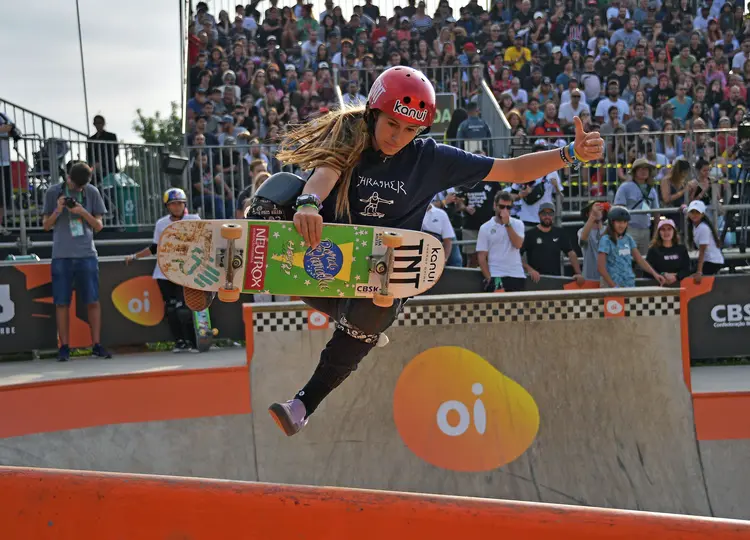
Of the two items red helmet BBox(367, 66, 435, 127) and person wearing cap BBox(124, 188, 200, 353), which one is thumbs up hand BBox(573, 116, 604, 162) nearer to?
red helmet BBox(367, 66, 435, 127)

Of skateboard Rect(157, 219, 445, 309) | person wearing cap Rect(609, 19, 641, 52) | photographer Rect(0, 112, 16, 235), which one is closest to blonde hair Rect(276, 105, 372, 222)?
skateboard Rect(157, 219, 445, 309)

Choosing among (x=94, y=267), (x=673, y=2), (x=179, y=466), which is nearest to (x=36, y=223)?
(x=94, y=267)

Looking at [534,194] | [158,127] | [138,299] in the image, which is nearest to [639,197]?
[534,194]

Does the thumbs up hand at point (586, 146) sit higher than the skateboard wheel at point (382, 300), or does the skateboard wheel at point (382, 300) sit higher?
the thumbs up hand at point (586, 146)

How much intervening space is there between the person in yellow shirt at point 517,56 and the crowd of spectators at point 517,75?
0.03 m

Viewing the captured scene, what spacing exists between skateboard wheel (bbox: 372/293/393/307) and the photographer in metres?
8.14

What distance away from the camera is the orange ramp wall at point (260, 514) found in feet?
10.6

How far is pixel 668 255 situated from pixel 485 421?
13.6ft

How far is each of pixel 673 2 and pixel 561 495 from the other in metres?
14.7

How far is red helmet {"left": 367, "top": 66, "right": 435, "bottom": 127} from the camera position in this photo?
175 inches

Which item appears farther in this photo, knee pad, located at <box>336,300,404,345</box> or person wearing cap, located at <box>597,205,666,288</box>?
person wearing cap, located at <box>597,205,666,288</box>

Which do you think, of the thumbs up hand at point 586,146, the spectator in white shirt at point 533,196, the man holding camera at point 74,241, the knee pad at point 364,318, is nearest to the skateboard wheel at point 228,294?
the knee pad at point 364,318

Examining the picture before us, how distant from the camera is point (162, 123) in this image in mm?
62688

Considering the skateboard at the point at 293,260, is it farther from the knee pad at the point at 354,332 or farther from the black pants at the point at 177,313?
the black pants at the point at 177,313
